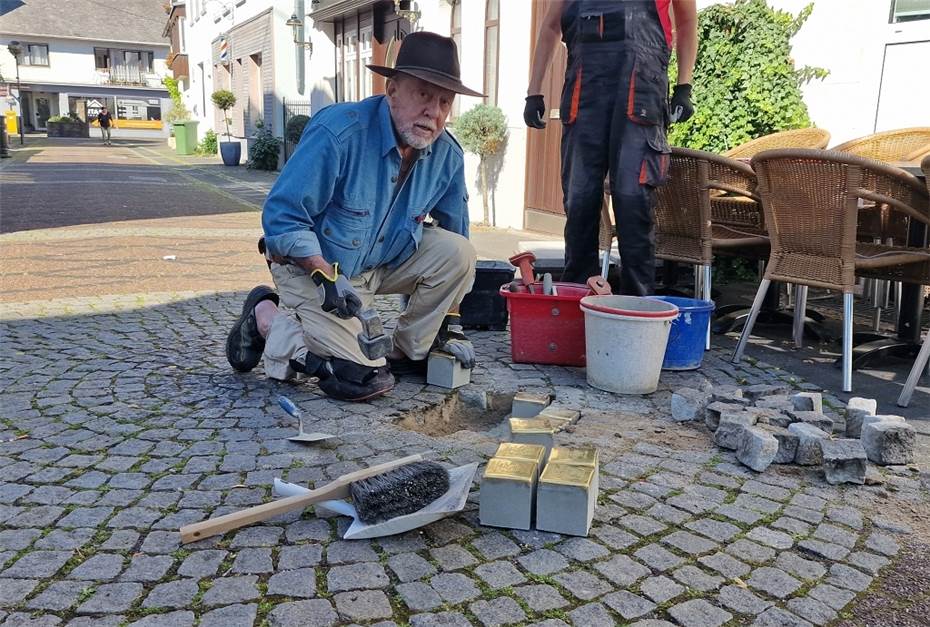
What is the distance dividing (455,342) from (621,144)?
1.41 metres

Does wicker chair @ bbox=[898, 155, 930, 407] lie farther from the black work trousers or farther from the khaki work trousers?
the khaki work trousers

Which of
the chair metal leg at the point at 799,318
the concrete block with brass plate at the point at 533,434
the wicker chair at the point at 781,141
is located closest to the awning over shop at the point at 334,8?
the wicker chair at the point at 781,141

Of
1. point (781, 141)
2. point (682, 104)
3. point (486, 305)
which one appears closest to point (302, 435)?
point (486, 305)

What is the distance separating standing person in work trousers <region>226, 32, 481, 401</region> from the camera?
3.11 m

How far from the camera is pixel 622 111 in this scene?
406 centimetres

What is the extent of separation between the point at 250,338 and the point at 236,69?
24024 mm

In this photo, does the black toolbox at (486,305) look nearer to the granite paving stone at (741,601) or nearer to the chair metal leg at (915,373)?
the chair metal leg at (915,373)

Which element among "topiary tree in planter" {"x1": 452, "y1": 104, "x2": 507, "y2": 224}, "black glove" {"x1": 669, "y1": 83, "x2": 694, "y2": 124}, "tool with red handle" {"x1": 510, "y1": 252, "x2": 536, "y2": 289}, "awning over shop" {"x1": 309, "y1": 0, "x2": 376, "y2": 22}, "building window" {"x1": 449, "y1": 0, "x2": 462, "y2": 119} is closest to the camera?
"tool with red handle" {"x1": 510, "y1": 252, "x2": 536, "y2": 289}

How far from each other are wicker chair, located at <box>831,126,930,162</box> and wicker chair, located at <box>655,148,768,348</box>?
1056 millimetres

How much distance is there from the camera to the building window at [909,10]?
550cm

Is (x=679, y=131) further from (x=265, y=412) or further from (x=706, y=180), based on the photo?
(x=265, y=412)

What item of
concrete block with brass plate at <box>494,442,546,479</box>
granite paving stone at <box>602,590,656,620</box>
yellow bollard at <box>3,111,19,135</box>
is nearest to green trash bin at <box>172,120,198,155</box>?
yellow bollard at <box>3,111,19,135</box>

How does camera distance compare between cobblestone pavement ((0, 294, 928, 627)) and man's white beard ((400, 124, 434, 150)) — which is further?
man's white beard ((400, 124, 434, 150))

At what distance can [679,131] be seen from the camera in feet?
21.1
